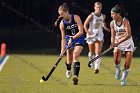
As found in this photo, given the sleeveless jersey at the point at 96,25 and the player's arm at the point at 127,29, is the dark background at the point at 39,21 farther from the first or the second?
the player's arm at the point at 127,29

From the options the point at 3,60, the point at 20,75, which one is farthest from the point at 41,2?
the point at 20,75

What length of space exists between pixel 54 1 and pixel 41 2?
735mm

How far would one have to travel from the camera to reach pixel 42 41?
2798 cm

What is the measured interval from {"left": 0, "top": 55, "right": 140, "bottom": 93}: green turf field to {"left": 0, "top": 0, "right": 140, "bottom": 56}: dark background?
7.92 metres

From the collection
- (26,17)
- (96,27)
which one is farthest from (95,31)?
(26,17)

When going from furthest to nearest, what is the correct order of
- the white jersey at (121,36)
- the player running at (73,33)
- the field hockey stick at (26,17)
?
the field hockey stick at (26,17) → the white jersey at (121,36) → the player running at (73,33)

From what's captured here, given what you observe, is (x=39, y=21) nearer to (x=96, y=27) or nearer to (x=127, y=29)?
(x=96, y=27)

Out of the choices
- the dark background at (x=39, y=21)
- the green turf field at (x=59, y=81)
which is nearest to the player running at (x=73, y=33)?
the green turf field at (x=59, y=81)

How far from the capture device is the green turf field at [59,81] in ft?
40.4

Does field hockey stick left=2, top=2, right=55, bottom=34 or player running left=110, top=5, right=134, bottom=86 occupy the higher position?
player running left=110, top=5, right=134, bottom=86

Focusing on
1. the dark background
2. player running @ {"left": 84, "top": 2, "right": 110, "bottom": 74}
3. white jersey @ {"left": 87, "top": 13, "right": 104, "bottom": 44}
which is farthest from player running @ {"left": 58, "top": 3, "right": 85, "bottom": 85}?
the dark background

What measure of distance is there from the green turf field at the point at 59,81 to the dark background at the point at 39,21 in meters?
7.92

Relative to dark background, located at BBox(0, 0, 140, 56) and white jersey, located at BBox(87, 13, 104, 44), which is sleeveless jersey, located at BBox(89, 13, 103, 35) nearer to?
white jersey, located at BBox(87, 13, 104, 44)

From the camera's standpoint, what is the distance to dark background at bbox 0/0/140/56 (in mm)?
27000
